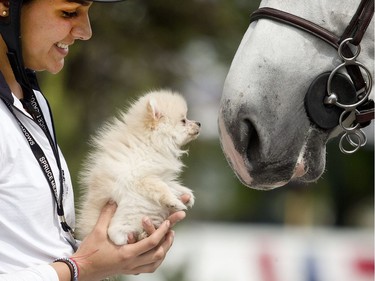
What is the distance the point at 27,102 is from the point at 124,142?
29cm

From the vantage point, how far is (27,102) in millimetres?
2400

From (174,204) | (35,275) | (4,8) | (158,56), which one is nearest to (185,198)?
(174,204)

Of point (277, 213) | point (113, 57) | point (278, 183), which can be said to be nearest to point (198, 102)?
point (113, 57)

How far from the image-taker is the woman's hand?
230 cm

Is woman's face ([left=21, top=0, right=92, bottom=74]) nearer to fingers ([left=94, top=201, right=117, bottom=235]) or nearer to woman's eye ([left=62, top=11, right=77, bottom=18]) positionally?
woman's eye ([left=62, top=11, right=77, bottom=18])

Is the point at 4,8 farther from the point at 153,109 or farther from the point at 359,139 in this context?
the point at 359,139

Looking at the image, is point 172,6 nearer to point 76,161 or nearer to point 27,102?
point 76,161

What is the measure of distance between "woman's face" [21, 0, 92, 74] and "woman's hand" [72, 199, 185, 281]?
1.49 ft

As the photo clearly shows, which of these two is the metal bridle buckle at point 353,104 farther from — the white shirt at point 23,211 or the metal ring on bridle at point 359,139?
the white shirt at point 23,211

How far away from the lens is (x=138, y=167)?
2.40 meters

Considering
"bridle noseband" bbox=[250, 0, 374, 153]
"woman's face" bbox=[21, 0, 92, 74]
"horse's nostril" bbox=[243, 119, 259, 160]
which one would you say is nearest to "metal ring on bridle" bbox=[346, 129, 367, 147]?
"bridle noseband" bbox=[250, 0, 374, 153]

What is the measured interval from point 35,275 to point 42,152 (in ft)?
1.06

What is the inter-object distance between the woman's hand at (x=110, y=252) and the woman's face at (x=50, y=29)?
45 cm

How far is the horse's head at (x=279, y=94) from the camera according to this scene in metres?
2.45
